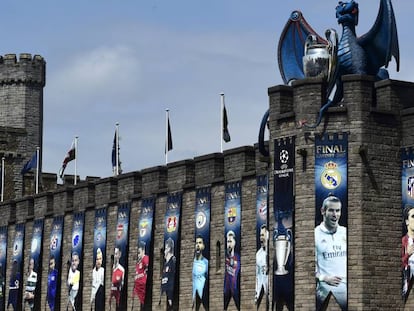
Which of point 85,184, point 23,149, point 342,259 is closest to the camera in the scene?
point 342,259

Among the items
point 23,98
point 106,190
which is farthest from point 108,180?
point 23,98

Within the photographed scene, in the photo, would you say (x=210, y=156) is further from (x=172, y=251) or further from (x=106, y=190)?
(x=106, y=190)

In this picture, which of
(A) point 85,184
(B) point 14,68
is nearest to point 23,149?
(B) point 14,68

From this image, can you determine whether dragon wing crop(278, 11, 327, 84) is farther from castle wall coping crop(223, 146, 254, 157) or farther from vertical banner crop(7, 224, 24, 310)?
vertical banner crop(7, 224, 24, 310)

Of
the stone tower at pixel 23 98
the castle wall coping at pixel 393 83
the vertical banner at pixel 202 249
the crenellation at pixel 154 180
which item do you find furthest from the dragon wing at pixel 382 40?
Result: the stone tower at pixel 23 98

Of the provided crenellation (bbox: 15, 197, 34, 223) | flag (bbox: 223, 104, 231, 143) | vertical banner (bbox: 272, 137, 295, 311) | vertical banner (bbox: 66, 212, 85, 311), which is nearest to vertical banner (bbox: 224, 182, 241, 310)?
flag (bbox: 223, 104, 231, 143)

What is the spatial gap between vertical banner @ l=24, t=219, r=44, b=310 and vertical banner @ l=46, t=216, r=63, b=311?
1.30 metres

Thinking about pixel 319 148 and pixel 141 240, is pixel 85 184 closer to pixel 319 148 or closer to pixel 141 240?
pixel 141 240

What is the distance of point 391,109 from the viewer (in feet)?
149

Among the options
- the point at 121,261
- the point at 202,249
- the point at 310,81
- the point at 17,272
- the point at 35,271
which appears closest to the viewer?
the point at 310,81

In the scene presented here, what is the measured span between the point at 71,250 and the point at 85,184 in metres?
2.88

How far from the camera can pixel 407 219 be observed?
4469 cm

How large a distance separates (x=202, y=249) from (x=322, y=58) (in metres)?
10.6

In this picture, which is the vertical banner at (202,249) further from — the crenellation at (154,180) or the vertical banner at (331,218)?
the vertical banner at (331,218)
